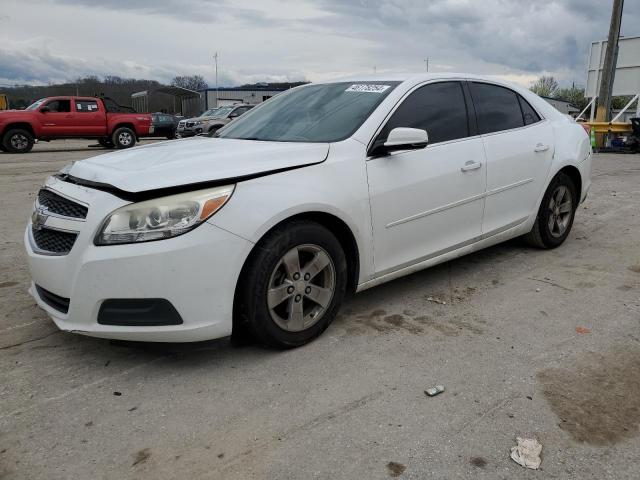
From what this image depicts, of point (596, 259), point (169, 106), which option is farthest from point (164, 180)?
point (169, 106)

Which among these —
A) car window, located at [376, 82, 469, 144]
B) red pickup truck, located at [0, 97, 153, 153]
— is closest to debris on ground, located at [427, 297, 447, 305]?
car window, located at [376, 82, 469, 144]

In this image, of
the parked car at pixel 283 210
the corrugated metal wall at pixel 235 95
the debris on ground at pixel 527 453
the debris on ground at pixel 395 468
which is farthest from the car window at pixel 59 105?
the corrugated metal wall at pixel 235 95

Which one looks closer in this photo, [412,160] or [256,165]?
[256,165]

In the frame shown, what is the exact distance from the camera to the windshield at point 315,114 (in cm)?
356

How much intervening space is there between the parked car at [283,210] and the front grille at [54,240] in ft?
0.04

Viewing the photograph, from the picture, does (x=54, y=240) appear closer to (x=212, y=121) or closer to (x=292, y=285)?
(x=292, y=285)

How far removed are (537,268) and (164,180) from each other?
10.8ft

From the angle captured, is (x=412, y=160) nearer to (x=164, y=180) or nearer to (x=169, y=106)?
(x=164, y=180)

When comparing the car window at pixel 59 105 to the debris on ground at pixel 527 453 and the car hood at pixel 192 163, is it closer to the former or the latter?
the car hood at pixel 192 163

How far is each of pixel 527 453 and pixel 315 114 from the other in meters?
2.48

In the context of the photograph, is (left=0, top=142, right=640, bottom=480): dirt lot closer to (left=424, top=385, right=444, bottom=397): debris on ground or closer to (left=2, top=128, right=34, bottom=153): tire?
(left=424, top=385, right=444, bottom=397): debris on ground

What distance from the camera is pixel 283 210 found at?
115 inches

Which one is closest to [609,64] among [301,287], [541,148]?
[541,148]

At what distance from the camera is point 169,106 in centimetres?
5244
